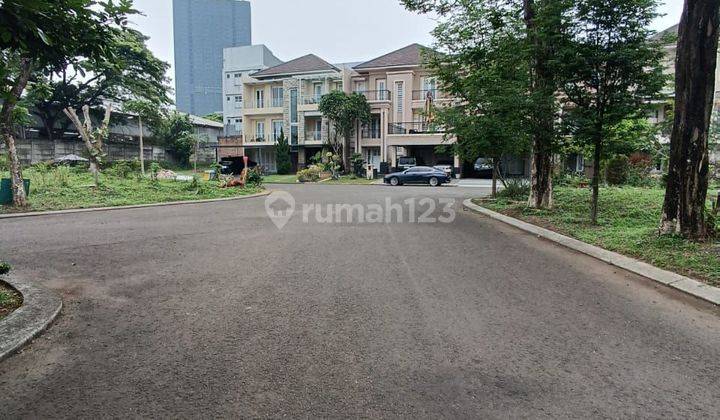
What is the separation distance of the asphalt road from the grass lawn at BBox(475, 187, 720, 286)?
933 mm

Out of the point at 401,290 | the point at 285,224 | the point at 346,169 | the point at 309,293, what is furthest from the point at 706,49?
the point at 346,169

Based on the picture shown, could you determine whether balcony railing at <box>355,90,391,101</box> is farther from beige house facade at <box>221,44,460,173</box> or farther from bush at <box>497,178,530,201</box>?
bush at <box>497,178,530,201</box>

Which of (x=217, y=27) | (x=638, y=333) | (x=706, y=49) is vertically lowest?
(x=638, y=333)

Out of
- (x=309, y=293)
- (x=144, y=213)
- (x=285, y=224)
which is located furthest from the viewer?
(x=144, y=213)

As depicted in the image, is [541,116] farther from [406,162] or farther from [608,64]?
[406,162]

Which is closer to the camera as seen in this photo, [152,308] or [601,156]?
[152,308]

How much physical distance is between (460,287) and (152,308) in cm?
374

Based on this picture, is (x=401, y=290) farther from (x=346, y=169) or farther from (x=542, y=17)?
(x=346, y=169)

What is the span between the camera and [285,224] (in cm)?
1130

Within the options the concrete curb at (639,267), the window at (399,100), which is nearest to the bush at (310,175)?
the window at (399,100)

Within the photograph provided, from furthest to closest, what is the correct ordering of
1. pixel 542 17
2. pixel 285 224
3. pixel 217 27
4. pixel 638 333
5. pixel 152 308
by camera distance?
1. pixel 217 27
2. pixel 285 224
3. pixel 542 17
4. pixel 152 308
5. pixel 638 333

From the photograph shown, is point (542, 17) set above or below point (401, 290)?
above

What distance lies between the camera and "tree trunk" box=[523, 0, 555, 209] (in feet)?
33.9

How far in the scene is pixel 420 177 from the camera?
29.2 metres
